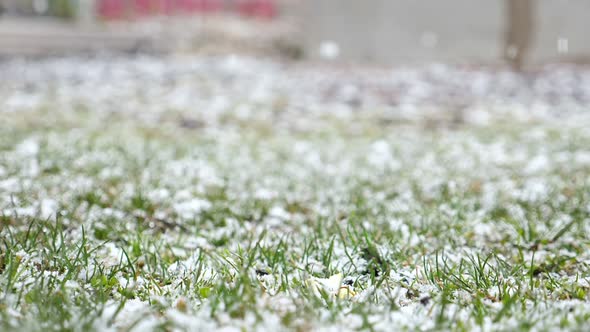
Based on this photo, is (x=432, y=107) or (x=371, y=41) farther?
(x=371, y=41)

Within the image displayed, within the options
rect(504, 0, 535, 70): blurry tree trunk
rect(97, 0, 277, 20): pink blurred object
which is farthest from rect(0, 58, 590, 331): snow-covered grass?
rect(97, 0, 277, 20): pink blurred object

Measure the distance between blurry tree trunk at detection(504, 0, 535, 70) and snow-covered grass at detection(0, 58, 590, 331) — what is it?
2.58 metres

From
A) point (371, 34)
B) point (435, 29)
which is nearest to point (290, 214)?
point (435, 29)

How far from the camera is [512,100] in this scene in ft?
27.5

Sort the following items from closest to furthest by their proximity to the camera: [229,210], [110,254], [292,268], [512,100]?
[292,268]
[110,254]
[229,210]
[512,100]

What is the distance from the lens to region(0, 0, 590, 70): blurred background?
1023 centimetres

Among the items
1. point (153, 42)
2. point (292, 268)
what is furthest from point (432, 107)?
point (153, 42)

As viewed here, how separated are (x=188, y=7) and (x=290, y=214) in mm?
15938

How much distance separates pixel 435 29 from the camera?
11.0 meters

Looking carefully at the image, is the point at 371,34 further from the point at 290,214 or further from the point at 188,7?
the point at 290,214

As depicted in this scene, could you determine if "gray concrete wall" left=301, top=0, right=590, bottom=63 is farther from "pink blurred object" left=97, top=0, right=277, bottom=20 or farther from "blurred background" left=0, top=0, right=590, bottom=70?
"pink blurred object" left=97, top=0, right=277, bottom=20

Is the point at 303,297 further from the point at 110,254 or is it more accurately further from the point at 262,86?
the point at 262,86

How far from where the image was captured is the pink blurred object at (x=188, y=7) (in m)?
16.7

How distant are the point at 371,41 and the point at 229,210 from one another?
29.7ft
